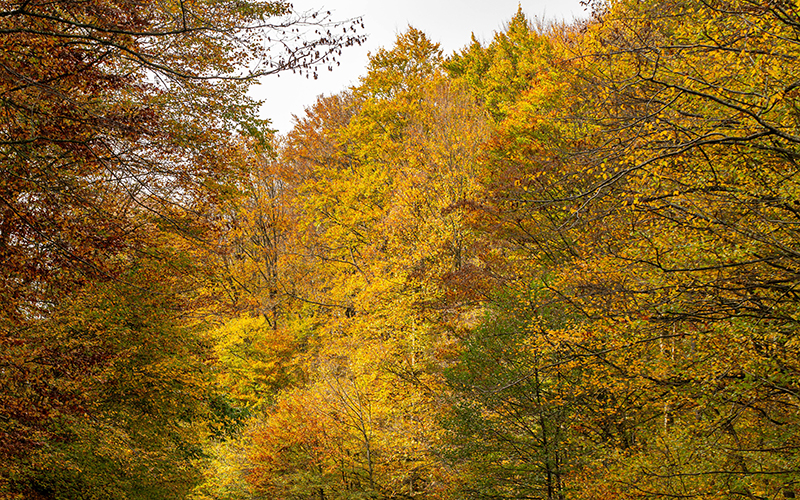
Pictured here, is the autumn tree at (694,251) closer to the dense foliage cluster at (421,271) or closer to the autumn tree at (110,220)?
the dense foliage cluster at (421,271)

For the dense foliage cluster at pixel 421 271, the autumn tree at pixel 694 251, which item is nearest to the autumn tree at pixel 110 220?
the dense foliage cluster at pixel 421 271

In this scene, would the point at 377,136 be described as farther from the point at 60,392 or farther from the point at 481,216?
the point at 60,392

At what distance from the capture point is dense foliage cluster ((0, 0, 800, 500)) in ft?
16.0

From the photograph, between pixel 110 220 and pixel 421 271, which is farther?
pixel 421 271

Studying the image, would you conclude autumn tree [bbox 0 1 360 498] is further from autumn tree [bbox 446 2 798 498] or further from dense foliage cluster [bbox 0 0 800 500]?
autumn tree [bbox 446 2 798 498]

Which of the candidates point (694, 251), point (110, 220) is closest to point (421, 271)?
point (694, 251)

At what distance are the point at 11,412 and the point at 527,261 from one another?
11.8 meters

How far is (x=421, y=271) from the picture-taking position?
18.3 m

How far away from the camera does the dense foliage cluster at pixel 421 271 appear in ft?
16.0

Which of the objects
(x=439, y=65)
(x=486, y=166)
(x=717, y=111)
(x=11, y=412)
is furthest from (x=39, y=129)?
(x=439, y=65)

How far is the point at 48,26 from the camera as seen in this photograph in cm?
460

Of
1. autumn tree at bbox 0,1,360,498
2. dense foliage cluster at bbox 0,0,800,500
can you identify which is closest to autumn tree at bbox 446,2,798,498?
dense foliage cluster at bbox 0,0,800,500

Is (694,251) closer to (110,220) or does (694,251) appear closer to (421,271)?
(110,220)

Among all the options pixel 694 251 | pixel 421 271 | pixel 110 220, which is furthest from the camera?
pixel 421 271
